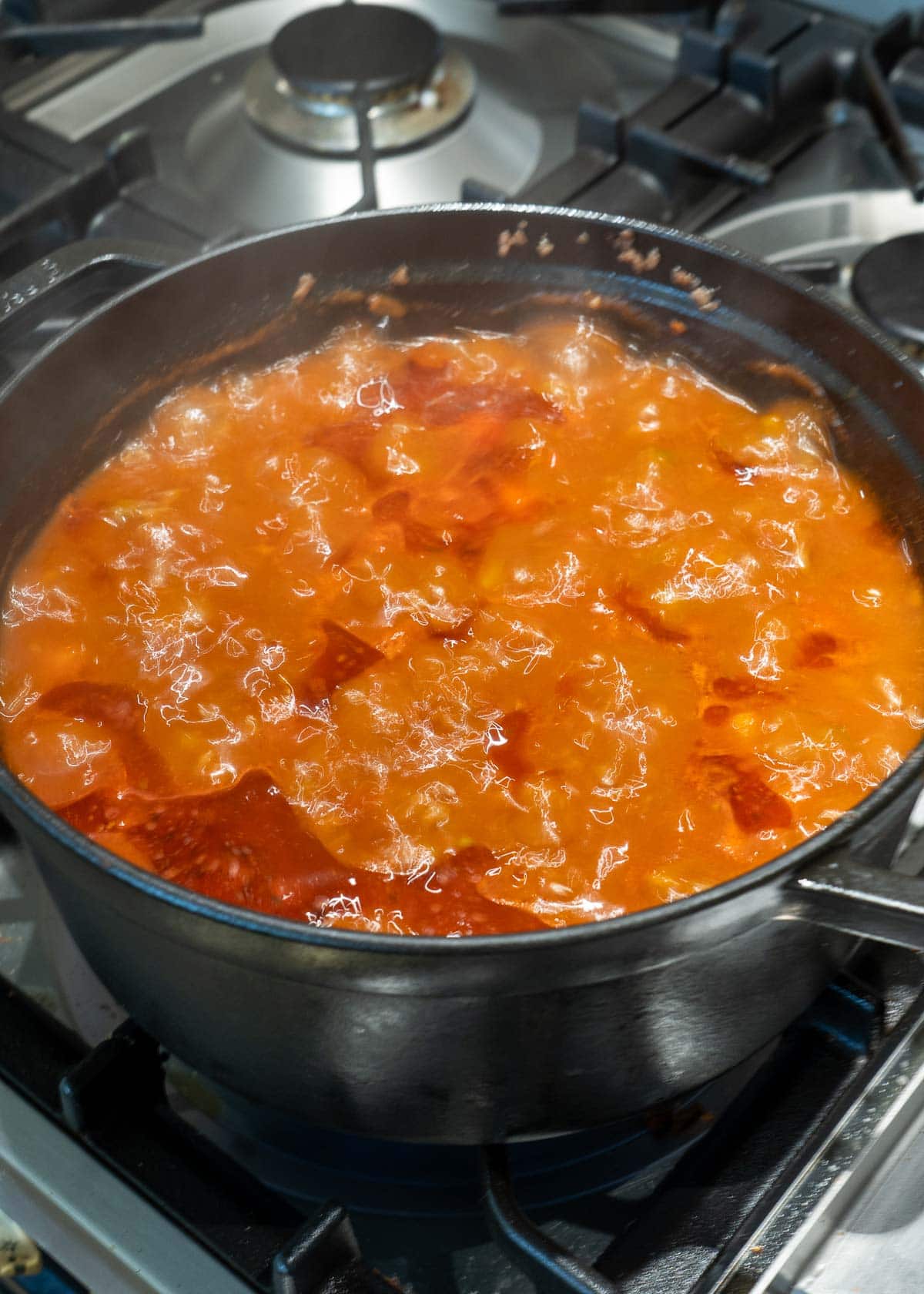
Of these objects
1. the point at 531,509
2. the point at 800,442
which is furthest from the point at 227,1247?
the point at 800,442

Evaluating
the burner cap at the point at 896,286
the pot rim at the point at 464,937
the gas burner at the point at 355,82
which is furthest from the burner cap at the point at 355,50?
the pot rim at the point at 464,937

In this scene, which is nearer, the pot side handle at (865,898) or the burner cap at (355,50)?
the pot side handle at (865,898)

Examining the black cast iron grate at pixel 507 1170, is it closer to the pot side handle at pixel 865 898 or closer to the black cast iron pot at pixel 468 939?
the black cast iron pot at pixel 468 939

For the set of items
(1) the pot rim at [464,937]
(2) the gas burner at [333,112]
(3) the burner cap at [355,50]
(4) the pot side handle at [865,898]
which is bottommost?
(4) the pot side handle at [865,898]

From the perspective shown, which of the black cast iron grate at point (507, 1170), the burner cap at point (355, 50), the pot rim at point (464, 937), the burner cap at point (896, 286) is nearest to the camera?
the pot rim at point (464, 937)

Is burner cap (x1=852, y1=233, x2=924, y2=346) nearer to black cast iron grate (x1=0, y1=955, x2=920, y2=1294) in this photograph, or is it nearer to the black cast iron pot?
the black cast iron pot

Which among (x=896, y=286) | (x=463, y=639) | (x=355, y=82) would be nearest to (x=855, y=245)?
(x=896, y=286)

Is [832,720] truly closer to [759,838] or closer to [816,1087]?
[759,838]

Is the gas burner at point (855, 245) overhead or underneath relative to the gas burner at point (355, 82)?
underneath
